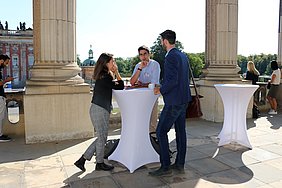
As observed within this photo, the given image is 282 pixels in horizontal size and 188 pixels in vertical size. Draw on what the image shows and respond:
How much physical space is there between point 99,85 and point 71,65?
7.68 feet

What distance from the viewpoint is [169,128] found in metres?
3.79

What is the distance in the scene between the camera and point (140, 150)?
13.4 feet

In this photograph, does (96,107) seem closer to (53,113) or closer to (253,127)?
(53,113)

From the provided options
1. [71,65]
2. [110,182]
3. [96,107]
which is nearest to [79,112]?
[71,65]

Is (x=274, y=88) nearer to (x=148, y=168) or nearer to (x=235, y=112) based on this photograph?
(x=235, y=112)

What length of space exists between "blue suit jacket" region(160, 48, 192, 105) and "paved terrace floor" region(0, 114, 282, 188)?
1.02 metres

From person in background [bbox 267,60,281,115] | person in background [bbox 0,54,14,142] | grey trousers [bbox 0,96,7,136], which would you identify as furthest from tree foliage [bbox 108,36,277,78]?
grey trousers [bbox 0,96,7,136]

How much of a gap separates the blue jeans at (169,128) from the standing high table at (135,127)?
0.90 feet

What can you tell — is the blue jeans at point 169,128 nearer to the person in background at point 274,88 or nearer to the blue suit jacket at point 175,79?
Result: the blue suit jacket at point 175,79

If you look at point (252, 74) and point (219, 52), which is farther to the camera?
point (252, 74)

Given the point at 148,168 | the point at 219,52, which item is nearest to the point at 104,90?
the point at 148,168

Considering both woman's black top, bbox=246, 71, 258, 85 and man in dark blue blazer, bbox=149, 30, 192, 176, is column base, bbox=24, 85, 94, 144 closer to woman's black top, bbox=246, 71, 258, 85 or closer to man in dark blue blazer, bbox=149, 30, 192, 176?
man in dark blue blazer, bbox=149, 30, 192, 176

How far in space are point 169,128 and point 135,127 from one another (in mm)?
492

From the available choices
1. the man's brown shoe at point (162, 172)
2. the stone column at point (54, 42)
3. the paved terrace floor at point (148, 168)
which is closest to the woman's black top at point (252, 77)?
the paved terrace floor at point (148, 168)
